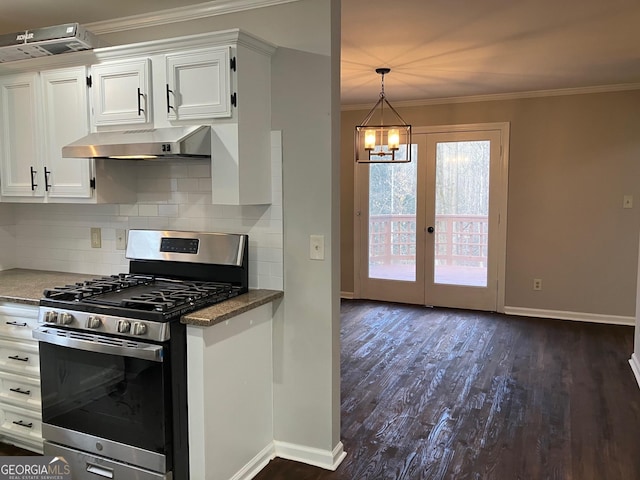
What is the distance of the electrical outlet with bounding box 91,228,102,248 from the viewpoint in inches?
125

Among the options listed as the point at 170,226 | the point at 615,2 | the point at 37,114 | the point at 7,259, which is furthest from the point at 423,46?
the point at 7,259

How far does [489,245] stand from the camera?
582cm

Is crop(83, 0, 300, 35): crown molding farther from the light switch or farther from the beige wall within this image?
the beige wall

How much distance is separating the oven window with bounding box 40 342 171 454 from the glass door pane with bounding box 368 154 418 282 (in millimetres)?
4407

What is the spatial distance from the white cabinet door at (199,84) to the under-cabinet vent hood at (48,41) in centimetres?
52

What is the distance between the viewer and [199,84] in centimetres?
241

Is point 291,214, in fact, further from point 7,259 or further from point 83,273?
point 7,259

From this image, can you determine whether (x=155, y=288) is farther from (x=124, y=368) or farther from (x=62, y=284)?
(x=62, y=284)

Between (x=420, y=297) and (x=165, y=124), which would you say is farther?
(x=420, y=297)

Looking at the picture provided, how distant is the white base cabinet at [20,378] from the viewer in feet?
8.76

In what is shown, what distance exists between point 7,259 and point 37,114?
3.60 ft

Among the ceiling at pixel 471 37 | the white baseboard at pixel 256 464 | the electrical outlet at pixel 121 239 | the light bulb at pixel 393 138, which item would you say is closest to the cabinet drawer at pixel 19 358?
the electrical outlet at pixel 121 239

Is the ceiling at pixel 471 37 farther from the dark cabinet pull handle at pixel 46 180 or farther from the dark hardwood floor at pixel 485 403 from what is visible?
the dark hardwood floor at pixel 485 403

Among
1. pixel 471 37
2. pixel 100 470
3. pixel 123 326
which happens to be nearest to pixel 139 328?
pixel 123 326
